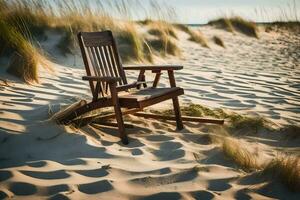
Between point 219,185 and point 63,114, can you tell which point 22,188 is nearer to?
point 63,114

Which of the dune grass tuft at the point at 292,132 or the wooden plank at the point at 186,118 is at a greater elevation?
the wooden plank at the point at 186,118

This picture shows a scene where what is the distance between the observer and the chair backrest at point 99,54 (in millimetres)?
3684

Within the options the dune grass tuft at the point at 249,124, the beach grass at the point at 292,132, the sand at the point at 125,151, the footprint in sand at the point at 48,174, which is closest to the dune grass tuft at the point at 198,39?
the sand at the point at 125,151

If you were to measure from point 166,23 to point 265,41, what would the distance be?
5391 millimetres

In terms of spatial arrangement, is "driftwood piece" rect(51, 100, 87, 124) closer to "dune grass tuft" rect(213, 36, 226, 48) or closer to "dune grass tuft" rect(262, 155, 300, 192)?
"dune grass tuft" rect(262, 155, 300, 192)

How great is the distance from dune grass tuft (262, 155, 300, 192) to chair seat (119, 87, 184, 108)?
1.20 m

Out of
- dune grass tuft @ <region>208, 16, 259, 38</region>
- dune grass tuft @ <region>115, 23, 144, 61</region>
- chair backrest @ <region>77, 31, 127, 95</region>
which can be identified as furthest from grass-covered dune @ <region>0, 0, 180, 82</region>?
dune grass tuft @ <region>208, 16, 259, 38</region>

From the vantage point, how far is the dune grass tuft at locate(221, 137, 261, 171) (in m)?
2.76

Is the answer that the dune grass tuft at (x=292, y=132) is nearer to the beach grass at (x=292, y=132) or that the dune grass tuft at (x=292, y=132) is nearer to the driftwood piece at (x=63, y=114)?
the beach grass at (x=292, y=132)

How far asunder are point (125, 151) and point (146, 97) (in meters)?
0.54

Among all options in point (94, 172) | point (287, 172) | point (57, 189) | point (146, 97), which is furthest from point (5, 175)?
point (287, 172)

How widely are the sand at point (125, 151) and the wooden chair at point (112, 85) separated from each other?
10.7 inches

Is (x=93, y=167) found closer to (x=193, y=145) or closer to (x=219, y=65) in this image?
(x=193, y=145)

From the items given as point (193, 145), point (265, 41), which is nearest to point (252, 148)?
point (193, 145)
